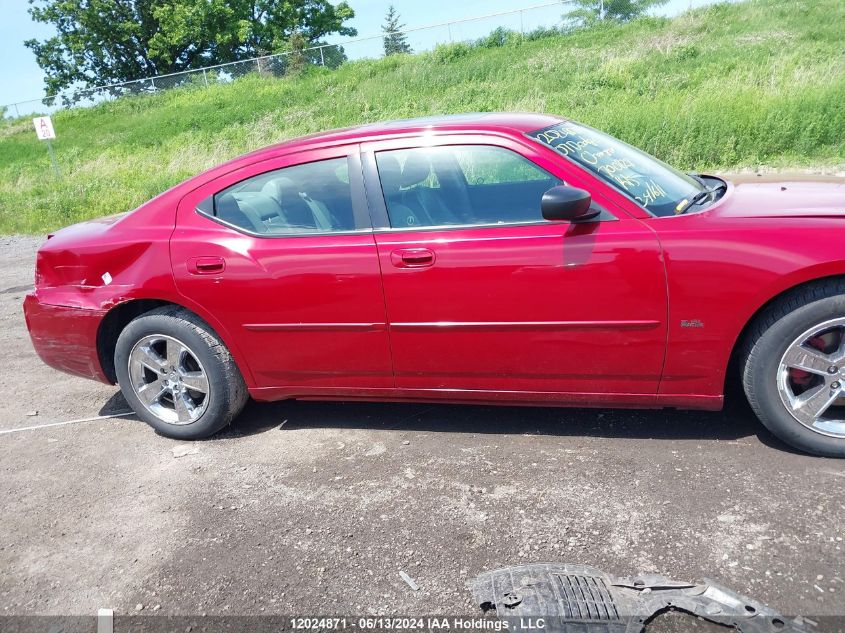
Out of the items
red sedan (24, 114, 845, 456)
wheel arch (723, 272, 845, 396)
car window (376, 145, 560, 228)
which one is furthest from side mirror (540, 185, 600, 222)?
wheel arch (723, 272, 845, 396)

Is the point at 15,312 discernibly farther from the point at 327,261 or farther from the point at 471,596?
the point at 471,596

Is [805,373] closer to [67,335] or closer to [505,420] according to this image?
[505,420]

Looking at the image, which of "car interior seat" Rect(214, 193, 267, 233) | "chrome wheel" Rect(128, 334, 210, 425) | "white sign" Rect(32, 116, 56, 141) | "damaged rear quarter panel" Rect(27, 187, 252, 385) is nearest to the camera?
"car interior seat" Rect(214, 193, 267, 233)

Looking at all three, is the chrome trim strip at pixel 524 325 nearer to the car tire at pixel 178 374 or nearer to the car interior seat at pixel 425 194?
the car interior seat at pixel 425 194

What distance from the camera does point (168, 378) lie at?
13.1 feet

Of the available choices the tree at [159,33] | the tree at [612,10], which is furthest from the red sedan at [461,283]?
the tree at [159,33]

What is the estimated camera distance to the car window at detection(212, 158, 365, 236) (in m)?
3.54

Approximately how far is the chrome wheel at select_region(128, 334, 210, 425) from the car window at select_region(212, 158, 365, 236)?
2.72ft

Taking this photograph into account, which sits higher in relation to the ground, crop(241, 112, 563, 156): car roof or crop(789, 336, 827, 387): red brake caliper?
crop(241, 112, 563, 156): car roof

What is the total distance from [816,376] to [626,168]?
1310 mm

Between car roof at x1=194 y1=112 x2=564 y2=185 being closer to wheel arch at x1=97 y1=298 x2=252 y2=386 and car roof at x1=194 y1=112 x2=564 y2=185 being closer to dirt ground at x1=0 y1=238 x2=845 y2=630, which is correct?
wheel arch at x1=97 y1=298 x2=252 y2=386

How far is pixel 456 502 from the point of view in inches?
120

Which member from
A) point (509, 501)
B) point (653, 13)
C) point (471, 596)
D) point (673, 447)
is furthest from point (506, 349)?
point (653, 13)

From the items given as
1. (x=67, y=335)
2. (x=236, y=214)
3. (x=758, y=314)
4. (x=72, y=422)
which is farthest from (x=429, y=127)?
(x=72, y=422)
